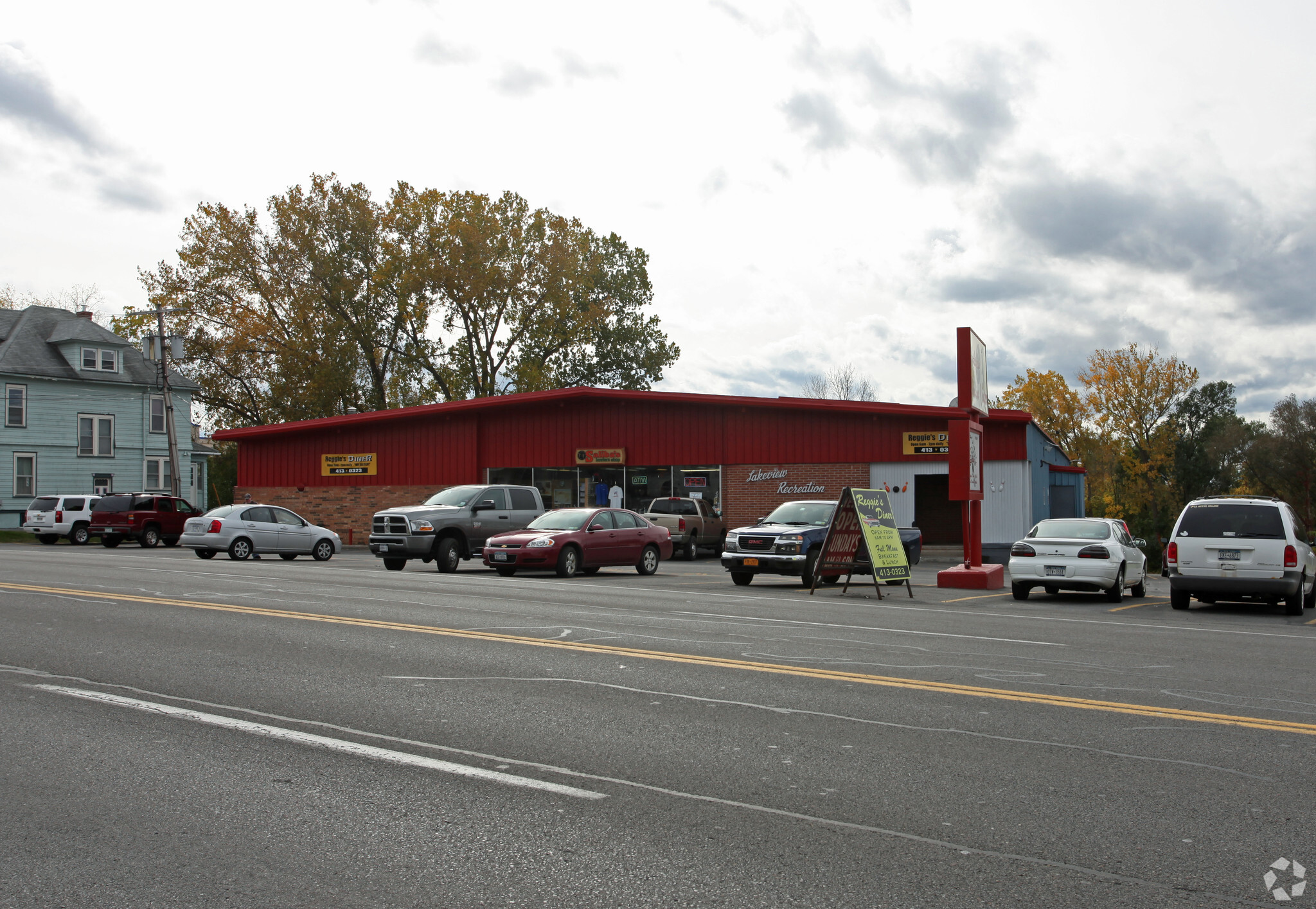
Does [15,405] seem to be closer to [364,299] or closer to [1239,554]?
[364,299]

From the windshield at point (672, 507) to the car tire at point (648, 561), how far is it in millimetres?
7017

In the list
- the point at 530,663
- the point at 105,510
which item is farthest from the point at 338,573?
the point at 105,510

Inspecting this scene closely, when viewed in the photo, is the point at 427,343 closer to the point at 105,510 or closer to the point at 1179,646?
the point at 105,510

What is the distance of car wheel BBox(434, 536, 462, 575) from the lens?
22078 millimetres

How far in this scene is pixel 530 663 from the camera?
8.83 metres

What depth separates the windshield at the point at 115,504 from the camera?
115ft

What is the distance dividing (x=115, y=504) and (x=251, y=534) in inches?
453

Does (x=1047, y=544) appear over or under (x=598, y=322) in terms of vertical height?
under

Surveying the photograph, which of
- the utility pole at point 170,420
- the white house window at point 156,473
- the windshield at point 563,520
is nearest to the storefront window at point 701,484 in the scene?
the windshield at point 563,520

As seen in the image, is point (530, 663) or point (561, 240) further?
point (561, 240)

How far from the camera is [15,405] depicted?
4847cm

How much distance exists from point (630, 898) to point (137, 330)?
52.8 m

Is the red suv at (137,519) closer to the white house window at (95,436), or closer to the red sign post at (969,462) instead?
the white house window at (95,436)

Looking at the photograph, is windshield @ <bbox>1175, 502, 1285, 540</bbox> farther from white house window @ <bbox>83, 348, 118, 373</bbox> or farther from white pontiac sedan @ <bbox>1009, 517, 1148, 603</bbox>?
white house window @ <bbox>83, 348, 118, 373</bbox>
